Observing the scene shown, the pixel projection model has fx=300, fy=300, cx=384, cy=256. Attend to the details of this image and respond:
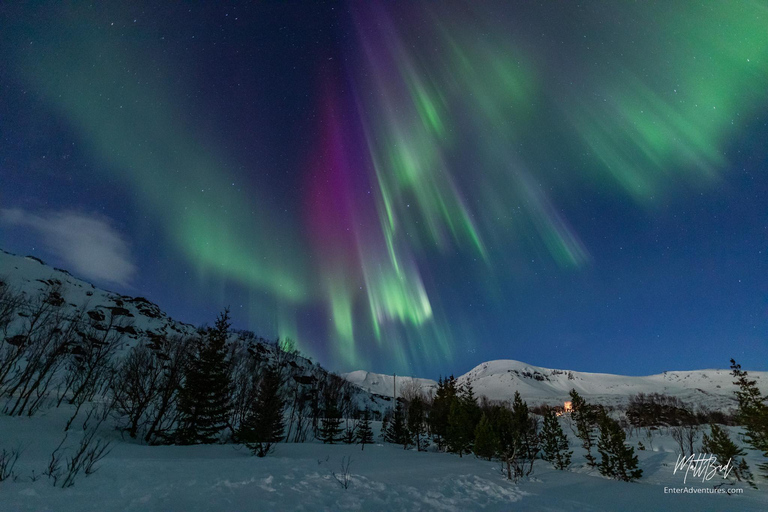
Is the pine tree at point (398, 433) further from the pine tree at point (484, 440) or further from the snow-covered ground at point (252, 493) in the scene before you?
the snow-covered ground at point (252, 493)

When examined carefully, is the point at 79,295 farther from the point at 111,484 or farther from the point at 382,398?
the point at 111,484

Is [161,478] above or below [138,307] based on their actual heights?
below

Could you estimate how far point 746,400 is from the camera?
37.5 meters

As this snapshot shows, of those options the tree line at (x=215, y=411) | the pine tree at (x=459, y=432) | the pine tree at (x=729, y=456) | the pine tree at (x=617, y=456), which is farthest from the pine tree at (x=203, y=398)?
the pine tree at (x=729, y=456)

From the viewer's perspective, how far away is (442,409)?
5428 centimetres

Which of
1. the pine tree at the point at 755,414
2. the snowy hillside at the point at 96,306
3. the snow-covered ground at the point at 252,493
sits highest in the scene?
the snowy hillside at the point at 96,306

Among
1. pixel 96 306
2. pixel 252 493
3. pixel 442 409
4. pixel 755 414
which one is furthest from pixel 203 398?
pixel 96 306

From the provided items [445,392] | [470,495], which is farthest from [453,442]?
[470,495]

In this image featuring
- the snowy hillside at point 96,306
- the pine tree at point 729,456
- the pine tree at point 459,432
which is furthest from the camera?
the snowy hillside at point 96,306

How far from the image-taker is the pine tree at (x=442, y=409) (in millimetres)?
50594

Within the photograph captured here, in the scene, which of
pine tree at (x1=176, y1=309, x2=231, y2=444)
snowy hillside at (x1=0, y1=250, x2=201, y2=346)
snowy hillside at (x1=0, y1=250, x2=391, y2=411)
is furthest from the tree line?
snowy hillside at (x1=0, y1=250, x2=201, y2=346)

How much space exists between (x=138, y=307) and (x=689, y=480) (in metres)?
166

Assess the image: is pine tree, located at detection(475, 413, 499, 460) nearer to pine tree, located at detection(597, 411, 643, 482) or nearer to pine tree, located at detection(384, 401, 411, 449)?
pine tree, located at detection(597, 411, 643, 482)

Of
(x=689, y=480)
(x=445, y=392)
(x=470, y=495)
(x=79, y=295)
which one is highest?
(x=79, y=295)
